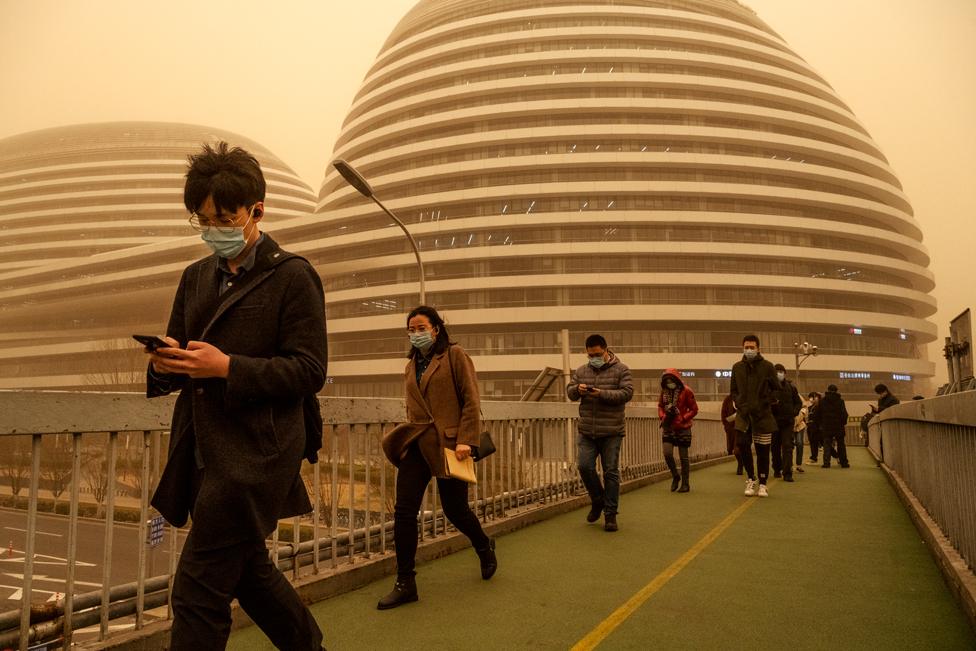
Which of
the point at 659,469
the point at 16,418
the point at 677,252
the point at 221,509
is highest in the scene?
the point at 677,252

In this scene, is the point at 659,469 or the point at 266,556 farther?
the point at 659,469

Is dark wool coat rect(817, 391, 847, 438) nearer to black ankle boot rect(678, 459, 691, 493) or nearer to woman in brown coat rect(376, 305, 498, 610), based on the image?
black ankle boot rect(678, 459, 691, 493)

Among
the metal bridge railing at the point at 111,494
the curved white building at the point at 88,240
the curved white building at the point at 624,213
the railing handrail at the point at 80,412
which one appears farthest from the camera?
the curved white building at the point at 88,240

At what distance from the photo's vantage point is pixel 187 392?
7.08 feet

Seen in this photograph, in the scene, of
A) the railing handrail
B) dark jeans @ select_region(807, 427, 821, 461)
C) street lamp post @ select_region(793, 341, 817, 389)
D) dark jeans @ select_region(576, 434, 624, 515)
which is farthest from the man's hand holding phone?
street lamp post @ select_region(793, 341, 817, 389)

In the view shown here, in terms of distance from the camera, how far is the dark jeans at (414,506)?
4.08 metres

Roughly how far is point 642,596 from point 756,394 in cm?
573

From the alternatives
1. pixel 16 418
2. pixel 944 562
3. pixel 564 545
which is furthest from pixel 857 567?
pixel 16 418

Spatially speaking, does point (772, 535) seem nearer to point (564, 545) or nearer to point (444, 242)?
point (564, 545)

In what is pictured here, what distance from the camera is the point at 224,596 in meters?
2.03

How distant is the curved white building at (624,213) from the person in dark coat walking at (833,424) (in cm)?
4025

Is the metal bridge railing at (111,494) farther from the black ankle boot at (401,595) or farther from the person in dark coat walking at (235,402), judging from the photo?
the person in dark coat walking at (235,402)

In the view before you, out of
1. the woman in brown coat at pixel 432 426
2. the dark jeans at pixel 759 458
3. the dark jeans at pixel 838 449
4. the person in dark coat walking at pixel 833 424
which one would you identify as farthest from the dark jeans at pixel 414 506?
the dark jeans at pixel 838 449

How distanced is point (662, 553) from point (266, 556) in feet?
13.4
